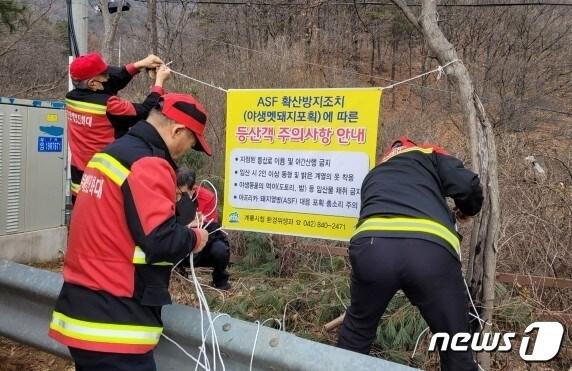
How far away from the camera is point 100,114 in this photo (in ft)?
12.9

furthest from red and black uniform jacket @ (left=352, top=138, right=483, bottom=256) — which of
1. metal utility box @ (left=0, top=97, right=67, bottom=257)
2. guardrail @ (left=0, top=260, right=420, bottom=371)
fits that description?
metal utility box @ (left=0, top=97, right=67, bottom=257)

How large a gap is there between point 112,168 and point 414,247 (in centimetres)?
141

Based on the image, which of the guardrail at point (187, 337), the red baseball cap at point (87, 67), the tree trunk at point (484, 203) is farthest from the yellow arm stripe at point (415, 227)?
the red baseball cap at point (87, 67)

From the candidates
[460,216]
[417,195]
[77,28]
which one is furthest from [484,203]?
[77,28]

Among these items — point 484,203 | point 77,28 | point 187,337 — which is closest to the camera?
point 187,337

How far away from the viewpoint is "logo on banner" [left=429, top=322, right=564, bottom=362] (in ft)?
8.64

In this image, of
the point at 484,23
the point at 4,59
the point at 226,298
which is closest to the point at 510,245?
the point at 226,298

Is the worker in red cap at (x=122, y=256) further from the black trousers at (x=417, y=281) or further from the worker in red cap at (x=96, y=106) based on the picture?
the worker in red cap at (x=96, y=106)

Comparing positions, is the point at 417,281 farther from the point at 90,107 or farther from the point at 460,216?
the point at 90,107

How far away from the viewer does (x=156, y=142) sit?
2129mm

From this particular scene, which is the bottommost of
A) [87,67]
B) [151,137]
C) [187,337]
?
[187,337]

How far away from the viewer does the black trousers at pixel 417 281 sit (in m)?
2.51

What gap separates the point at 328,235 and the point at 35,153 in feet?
13.4

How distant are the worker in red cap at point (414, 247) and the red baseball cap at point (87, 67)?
7.39ft
